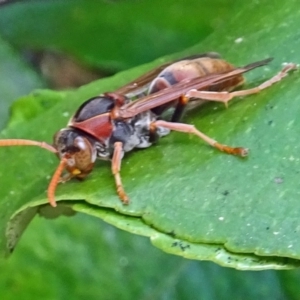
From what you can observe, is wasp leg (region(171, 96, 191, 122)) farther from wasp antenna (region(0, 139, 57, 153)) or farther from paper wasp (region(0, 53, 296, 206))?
wasp antenna (region(0, 139, 57, 153))

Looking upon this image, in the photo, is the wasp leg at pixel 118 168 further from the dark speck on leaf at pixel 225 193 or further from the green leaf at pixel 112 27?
the green leaf at pixel 112 27

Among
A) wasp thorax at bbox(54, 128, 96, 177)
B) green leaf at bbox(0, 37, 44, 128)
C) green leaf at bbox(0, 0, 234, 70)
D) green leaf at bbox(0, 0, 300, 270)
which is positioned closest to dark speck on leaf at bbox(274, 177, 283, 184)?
green leaf at bbox(0, 0, 300, 270)

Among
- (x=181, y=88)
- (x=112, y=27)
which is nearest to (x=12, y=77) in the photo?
(x=112, y=27)

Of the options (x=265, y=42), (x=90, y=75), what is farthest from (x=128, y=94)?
(x=90, y=75)

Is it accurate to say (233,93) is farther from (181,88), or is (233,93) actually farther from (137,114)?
(137,114)

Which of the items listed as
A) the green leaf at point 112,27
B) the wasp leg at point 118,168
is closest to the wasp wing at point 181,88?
the wasp leg at point 118,168

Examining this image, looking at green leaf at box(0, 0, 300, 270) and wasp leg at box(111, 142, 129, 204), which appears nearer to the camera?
green leaf at box(0, 0, 300, 270)

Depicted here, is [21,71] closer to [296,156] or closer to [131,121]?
[131,121]
